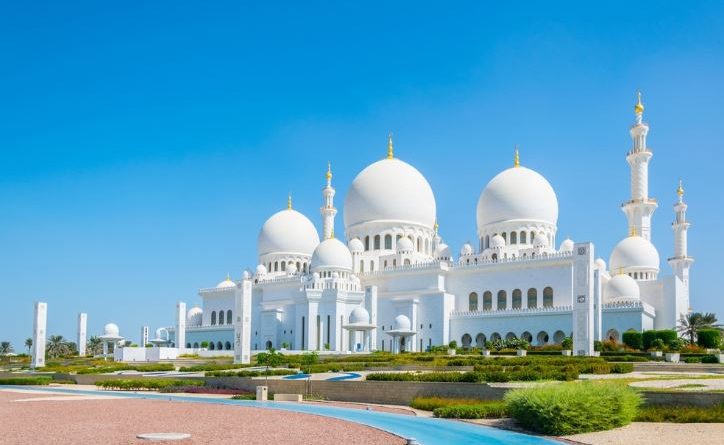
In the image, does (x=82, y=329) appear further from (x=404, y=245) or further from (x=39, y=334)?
(x=404, y=245)

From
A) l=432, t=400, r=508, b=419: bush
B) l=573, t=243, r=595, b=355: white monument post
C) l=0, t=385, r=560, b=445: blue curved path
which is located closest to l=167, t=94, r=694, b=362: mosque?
l=573, t=243, r=595, b=355: white monument post

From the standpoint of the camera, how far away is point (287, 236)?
68.0 m

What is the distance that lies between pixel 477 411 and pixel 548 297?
35.6m

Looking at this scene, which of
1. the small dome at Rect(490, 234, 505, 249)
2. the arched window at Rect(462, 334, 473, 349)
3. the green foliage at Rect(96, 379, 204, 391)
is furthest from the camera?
the small dome at Rect(490, 234, 505, 249)

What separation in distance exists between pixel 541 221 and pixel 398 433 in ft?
146

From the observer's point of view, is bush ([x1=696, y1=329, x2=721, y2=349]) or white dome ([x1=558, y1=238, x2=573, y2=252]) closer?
bush ([x1=696, y1=329, x2=721, y2=349])

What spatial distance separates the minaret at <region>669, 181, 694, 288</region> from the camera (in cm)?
5756

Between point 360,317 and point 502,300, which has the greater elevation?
point 502,300

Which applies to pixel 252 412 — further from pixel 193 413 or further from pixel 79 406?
pixel 79 406

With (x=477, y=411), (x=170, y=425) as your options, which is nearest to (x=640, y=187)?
(x=477, y=411)

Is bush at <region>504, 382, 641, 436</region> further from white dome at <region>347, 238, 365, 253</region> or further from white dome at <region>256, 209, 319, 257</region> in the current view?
white dome at <region>256, 209, 319, 257</region>

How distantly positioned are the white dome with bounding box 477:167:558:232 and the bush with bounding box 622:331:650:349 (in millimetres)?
15638

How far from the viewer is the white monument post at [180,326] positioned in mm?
61819

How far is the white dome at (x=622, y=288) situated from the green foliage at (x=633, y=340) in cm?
551
